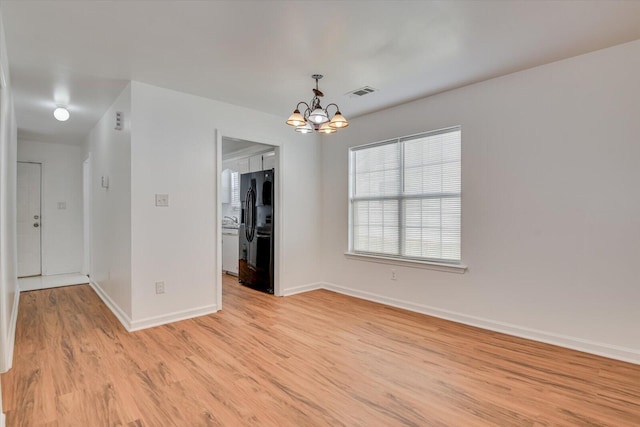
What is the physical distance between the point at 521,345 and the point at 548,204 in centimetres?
128

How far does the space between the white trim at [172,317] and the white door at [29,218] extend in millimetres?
4287

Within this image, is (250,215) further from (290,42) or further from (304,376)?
(304,376)

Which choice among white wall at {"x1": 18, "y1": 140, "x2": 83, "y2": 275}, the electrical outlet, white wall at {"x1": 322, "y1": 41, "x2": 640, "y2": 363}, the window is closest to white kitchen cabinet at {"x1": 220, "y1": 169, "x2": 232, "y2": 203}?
white wall at {"x1": 18, "y1": 140, "x2": 83, "y2": 275}

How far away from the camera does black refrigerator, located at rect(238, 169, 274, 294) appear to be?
4844 millimetres

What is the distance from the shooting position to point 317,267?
201 inches

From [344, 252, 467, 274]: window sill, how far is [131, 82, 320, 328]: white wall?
1.89 meters

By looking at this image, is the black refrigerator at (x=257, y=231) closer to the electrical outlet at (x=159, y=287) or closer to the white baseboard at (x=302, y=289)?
the white baseboard at (x=302, y=289)

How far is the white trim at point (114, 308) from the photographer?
340 centimetres

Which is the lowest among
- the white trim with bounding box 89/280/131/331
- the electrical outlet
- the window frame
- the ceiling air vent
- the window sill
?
the white trim with bounding box 89/280/131/331

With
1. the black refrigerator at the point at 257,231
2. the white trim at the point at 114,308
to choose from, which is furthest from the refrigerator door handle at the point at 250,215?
the white trim at the point at 114,308

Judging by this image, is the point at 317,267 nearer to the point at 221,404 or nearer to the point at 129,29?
the point at 221,404

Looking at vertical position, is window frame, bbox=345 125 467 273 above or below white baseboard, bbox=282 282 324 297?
above

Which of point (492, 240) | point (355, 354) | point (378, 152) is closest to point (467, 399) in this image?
point (355, 354)

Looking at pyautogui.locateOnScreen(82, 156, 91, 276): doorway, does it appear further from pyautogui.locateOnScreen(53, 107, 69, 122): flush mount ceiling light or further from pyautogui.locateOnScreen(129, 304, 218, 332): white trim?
pyautogui.locateOnScreen(129, 304, 218, 332): white trim
